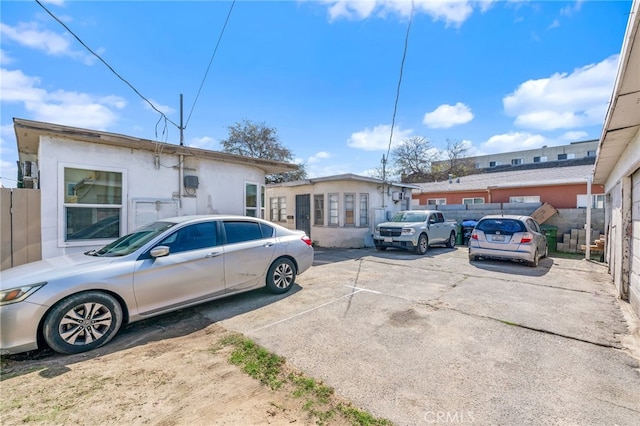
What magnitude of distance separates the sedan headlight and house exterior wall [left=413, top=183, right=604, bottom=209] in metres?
19.2

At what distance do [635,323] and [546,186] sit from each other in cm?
1448

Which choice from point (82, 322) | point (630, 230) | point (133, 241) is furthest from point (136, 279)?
point (630, 230)

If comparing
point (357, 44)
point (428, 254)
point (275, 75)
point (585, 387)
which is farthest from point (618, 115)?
point (275, 75)

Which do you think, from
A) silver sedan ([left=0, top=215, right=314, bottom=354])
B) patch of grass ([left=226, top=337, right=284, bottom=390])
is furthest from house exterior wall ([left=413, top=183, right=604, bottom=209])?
patch of grass ([left=226, top=337, right=284, bottom=390])

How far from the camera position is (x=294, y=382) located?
2682mm

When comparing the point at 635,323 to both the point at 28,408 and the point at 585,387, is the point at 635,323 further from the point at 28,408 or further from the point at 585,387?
the point at 28,408

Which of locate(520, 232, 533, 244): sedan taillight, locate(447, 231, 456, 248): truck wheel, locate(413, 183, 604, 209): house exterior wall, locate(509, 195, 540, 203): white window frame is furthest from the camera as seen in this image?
locate(509, 195, 540, 203): white window frame

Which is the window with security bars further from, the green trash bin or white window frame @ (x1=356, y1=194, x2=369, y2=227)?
the green trash bin

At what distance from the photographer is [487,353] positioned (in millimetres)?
3244

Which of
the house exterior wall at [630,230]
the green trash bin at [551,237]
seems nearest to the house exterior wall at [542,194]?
the green trash bin at [551,237]

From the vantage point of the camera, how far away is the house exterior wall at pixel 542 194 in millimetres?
15000

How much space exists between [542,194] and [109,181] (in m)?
19.8

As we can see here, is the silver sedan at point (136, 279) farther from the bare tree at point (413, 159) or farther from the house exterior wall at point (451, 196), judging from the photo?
the bare tree at point (413, 159)

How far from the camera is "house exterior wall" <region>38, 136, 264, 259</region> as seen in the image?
533cm
